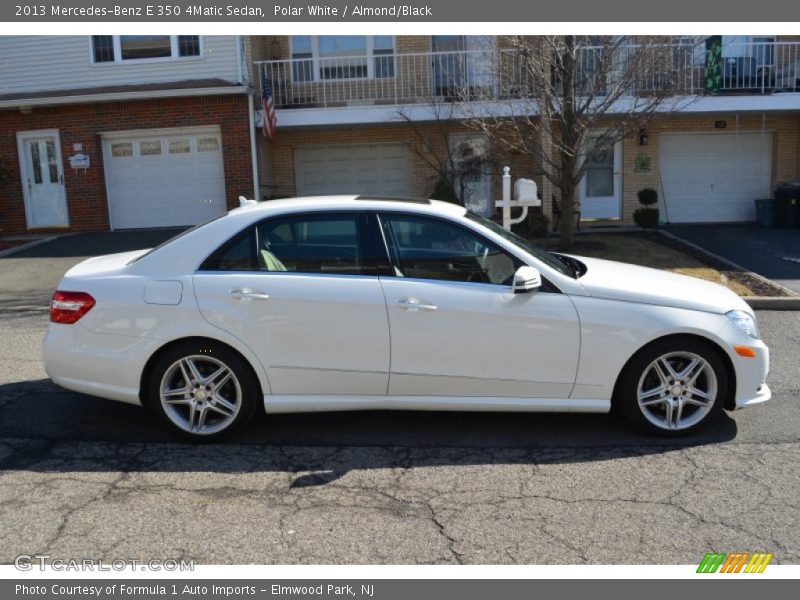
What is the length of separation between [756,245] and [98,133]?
14276 millimetres

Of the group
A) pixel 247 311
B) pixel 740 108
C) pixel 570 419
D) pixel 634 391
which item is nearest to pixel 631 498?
pixel 634 391

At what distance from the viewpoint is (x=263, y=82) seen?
17.1 m

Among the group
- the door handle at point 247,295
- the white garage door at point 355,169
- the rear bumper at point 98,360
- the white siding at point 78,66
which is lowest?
the rear bumper at point 98,360

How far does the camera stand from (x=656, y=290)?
4809 mm

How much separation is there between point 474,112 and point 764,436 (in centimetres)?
1104

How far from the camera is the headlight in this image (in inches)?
187

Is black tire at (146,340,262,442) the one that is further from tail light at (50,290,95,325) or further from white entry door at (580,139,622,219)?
white entry door at (580,139,622,219)

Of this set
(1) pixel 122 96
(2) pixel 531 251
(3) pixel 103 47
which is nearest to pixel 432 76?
(1) pixel 122 96

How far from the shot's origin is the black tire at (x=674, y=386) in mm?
4691

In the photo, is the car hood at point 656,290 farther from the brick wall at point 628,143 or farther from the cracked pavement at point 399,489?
the brick wall at point 628,143

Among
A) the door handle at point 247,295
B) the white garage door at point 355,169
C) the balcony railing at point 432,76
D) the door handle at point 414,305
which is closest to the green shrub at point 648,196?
the balcony railing at point 432,76

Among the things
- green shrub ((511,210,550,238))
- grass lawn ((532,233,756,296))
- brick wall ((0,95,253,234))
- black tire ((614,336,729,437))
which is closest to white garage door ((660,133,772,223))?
grass lawn ((532,233,756,296))

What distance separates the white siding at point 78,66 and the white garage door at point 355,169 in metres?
2.95

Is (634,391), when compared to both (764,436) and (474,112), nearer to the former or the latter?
(764,436)
